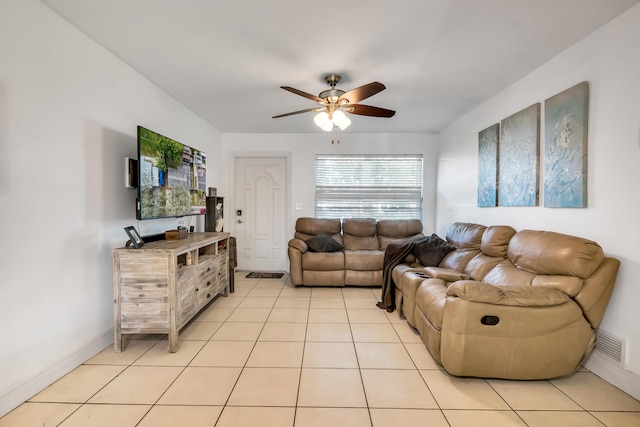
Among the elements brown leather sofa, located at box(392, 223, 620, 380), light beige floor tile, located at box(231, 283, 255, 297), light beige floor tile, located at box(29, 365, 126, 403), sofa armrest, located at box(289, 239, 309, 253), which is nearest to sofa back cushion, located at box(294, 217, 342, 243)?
sofa armrest, located at box(289, 239, 309, 253)

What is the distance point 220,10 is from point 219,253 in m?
2.52

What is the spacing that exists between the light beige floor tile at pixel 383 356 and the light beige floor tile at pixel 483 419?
497 mm

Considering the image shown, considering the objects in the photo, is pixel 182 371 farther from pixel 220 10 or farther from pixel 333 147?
pixel 333 147

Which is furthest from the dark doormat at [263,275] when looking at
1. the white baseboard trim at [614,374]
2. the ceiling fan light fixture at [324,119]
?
the white baseboard trim at [614,374]

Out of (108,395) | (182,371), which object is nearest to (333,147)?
(182,371)

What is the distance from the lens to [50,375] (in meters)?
Answer: 1.90

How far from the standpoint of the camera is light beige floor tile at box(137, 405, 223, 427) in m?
1.57

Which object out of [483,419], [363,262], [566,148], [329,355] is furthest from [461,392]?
[363,262]

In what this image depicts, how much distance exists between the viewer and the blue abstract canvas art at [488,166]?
10.5ft

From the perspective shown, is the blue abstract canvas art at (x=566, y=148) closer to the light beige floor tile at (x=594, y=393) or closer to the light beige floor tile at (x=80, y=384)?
the light beige floor tile at (x=594, y=393)

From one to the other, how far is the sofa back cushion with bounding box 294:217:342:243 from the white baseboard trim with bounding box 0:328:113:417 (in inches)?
110

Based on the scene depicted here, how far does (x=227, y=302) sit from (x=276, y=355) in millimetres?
1481

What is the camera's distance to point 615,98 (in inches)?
76.5

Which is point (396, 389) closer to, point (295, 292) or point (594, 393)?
point (594, 393)
